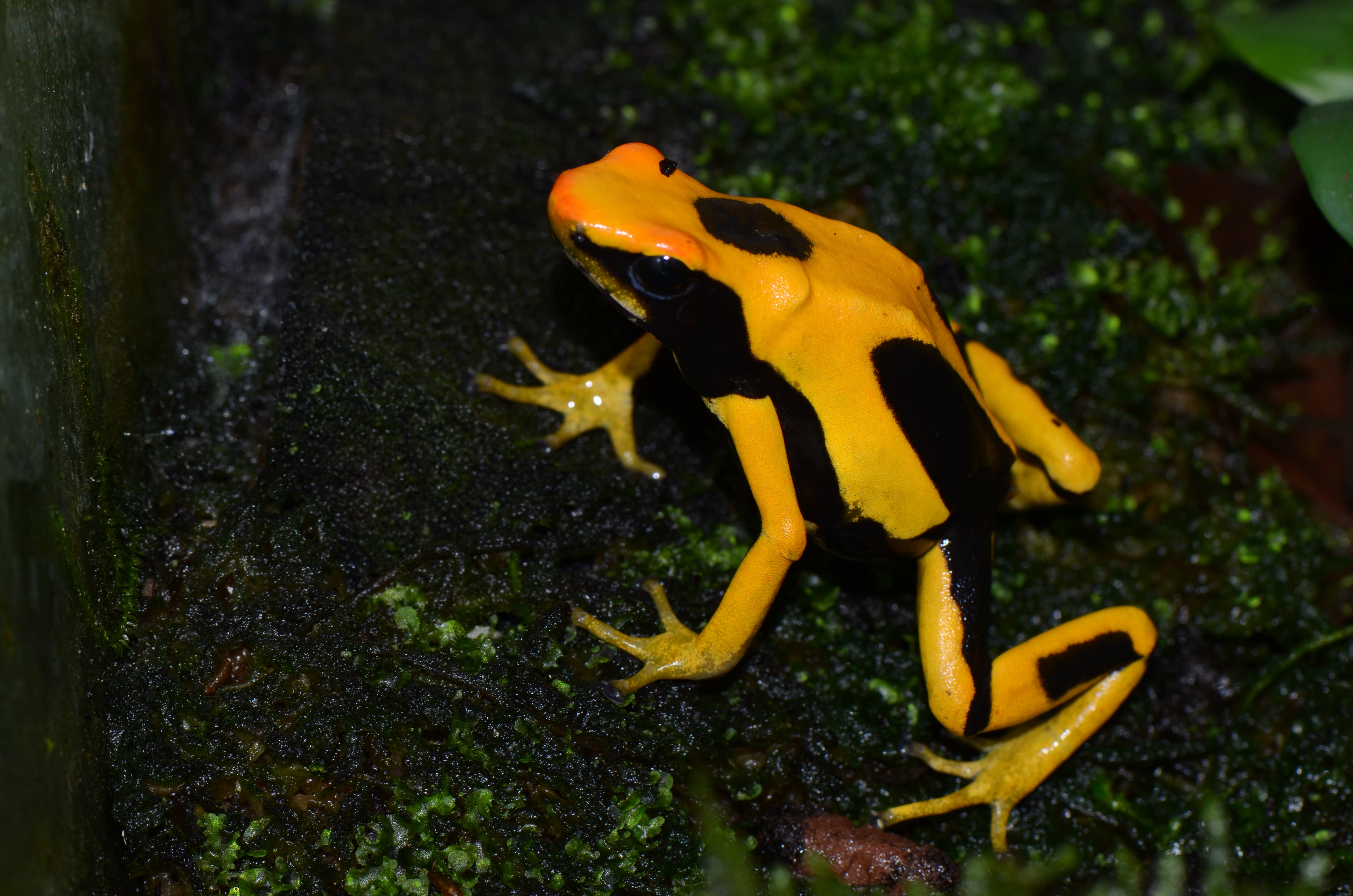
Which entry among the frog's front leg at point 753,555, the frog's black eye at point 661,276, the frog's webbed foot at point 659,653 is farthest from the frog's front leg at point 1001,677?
the frog's black eye at point 661,276

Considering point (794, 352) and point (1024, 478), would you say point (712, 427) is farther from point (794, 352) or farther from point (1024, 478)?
point (1024, 478)

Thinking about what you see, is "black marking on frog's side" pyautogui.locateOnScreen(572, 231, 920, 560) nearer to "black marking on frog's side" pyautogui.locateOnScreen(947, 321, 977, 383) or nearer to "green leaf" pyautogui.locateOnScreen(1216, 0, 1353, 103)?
"black marking on frog's side" pyautogui.locateOnScreen(947, 321, 977, 383)

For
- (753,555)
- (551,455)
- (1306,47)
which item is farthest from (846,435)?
(1306,47)

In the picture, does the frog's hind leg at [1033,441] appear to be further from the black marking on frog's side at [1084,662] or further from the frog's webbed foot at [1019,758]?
the frog's webbed foot at [1019,758]

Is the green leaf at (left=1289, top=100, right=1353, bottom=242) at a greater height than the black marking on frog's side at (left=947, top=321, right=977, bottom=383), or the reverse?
the green leaf at (left=1289, top=100, right=1353, bottom=242)

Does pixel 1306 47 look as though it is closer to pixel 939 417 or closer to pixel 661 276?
pixel 939 417

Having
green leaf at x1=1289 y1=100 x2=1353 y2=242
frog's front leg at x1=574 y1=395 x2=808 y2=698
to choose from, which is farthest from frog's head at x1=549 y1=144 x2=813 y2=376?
green leaf at x1=1289 y1=100 x2=1353 y2=242

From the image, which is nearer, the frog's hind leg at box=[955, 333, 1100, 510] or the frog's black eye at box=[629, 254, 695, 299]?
the frog's black eye at box=[629, 254, 695, 299]

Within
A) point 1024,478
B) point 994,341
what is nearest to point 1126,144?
point 994,341
